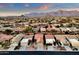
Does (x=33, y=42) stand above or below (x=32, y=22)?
below

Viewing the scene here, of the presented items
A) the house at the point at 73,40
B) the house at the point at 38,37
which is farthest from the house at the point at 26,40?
the house at the point at 73,40

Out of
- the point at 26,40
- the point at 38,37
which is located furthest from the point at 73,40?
the point at 26,40

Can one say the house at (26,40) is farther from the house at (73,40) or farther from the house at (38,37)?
the house at (73,40)

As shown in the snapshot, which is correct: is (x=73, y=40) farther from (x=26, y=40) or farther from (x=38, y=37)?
(x=26, y=40)

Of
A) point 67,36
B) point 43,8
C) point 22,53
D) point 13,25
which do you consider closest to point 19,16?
point 13,25

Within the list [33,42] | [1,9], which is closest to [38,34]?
[33,42]

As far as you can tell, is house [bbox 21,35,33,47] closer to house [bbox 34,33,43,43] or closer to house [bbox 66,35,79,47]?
house [bbox 34,33,43,43]

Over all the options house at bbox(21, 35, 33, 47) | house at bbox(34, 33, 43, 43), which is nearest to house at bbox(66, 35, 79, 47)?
house at bbox(34, 33, 43, 43)
